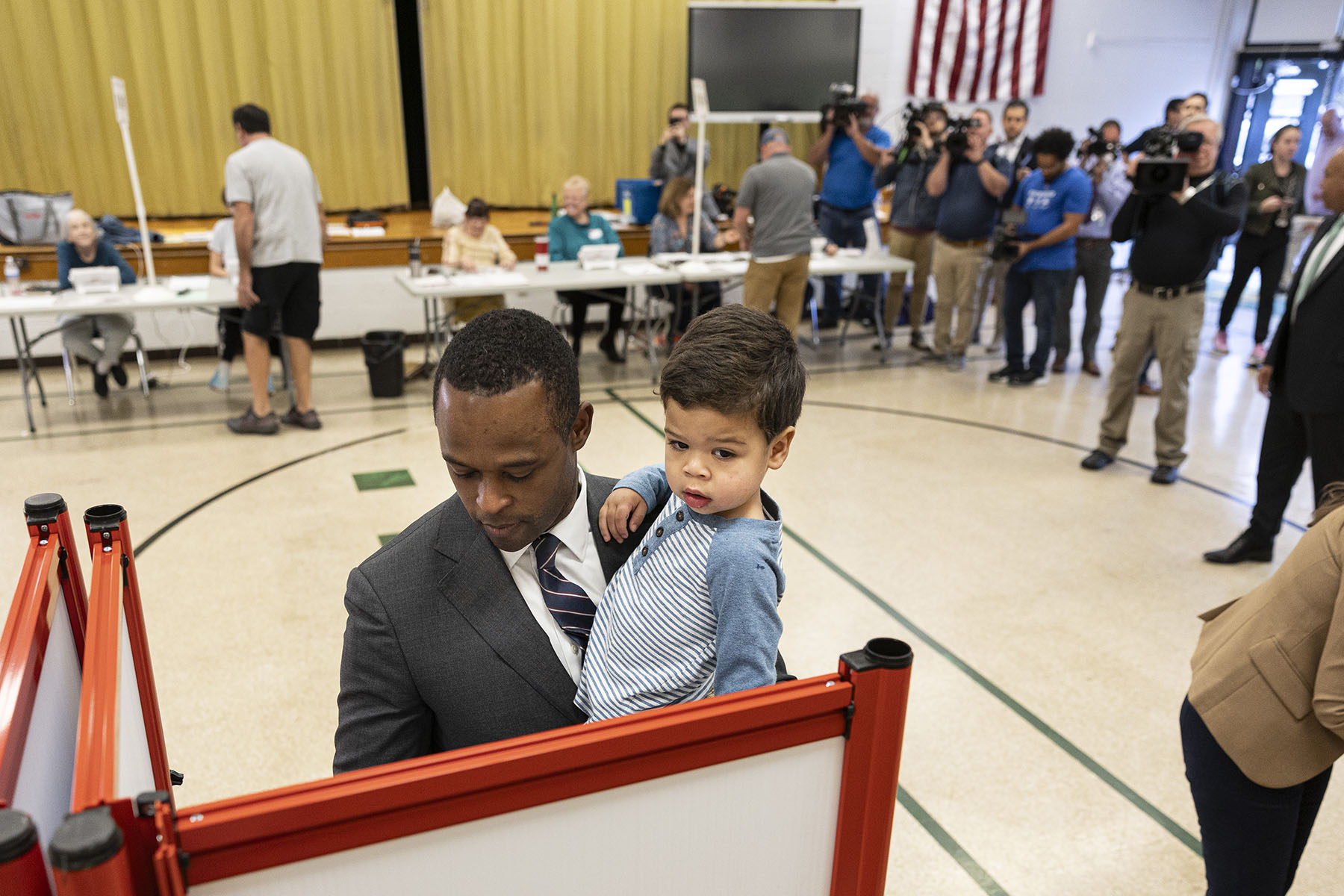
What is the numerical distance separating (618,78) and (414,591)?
8.64 metres

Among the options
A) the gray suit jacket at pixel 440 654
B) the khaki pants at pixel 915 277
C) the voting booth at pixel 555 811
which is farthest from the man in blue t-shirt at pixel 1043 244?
the voting booth at pixel 555 811

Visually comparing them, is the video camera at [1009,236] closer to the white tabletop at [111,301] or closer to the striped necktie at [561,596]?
the white tabletop at [111,301]

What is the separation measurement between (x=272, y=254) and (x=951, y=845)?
4347mm

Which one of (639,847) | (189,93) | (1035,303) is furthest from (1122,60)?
(639,847)

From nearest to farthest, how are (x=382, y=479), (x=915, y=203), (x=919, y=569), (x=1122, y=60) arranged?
(x=919, y=569) < (x=382, y=479) < (x=915, y=203) < (x=1122, y=60)

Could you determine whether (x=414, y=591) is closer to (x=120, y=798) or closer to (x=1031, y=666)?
(x=120, y=798)

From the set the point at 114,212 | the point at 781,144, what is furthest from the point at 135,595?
the point at 114,212

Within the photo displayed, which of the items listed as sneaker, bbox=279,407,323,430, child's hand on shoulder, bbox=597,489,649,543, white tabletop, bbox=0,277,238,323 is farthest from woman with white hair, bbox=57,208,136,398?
child's hand on shoulder, bbox=597,489,649,543

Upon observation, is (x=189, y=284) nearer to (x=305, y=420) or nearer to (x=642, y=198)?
(x=305, y=420)

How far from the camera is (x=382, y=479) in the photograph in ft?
15.3

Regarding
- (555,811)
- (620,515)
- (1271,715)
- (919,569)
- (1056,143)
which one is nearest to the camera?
(555,811)

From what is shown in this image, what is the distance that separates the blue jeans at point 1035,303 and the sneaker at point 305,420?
15.1 feet

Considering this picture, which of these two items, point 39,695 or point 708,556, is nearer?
point 39,695

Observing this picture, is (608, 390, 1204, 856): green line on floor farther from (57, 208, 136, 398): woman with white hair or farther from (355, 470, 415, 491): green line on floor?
(57, 208, 136, 398): woman with white hair
